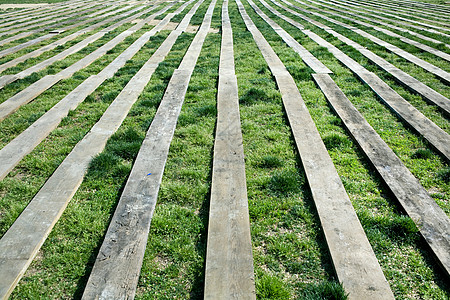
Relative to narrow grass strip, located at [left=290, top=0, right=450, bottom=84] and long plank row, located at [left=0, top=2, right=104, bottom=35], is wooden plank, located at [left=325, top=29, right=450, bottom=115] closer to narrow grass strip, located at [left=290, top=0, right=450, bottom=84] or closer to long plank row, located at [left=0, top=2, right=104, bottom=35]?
narrow grass strip, located at [left=290, top=0, right=450, bottom=84]

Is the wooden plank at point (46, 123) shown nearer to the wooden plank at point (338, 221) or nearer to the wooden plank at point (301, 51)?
the wooden plank at point (338, 221)

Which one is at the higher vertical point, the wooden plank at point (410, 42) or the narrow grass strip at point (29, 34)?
the narrow grass strip at point (29, 34)

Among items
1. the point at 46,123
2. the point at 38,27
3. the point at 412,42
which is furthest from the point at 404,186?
the point at 38,27

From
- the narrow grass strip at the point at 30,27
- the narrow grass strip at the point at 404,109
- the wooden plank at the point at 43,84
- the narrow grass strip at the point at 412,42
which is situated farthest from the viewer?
the narrow grass strip at the point at 30,27

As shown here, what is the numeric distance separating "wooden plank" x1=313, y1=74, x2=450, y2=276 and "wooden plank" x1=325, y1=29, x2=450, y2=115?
1.17m

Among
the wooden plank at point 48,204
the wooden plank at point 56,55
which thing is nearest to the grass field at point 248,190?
the wooden plank at point 48,204

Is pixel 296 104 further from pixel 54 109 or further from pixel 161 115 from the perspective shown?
pixel 54 109

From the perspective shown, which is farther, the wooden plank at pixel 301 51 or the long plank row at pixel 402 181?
the wooden plank at pixel 301 51

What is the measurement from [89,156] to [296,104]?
266 centimetres

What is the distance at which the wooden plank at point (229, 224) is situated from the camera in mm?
2051

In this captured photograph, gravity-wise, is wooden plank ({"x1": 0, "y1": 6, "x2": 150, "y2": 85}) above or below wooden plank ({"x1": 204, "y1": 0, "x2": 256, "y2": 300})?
above

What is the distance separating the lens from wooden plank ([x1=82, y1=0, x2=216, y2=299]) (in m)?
2.06

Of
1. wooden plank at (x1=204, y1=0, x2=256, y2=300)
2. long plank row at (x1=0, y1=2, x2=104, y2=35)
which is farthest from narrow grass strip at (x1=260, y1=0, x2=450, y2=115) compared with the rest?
long plank row at (x1=0, y1=2, x2=104, y2=35)

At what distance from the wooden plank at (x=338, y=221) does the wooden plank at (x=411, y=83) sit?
183cm
